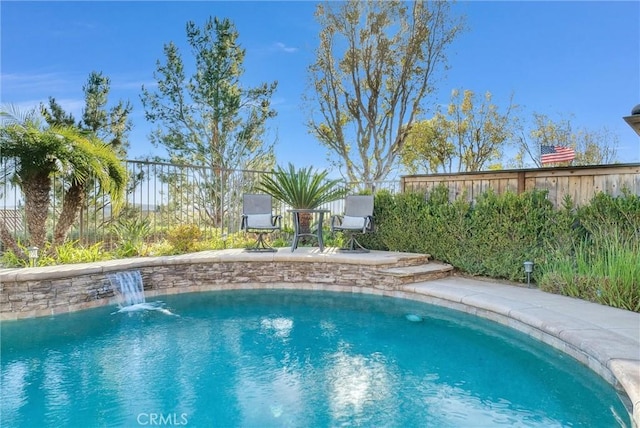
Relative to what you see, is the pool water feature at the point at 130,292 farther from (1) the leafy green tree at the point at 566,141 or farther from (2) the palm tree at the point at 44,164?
(1) the leafy green tree at the point at 566,141

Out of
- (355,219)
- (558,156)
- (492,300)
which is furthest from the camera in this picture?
(558,156)

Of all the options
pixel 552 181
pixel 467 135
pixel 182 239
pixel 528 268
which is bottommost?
pixel 528 268

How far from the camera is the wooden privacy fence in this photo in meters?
5.18

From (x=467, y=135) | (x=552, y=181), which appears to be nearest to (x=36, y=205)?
(x=552, y=181)

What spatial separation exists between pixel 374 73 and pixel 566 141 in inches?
377

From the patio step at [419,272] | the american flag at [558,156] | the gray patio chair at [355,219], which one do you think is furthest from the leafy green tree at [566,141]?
the patio step at [419,272]

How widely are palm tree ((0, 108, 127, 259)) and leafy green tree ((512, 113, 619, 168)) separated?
1693 centimetres

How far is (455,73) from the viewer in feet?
51.3

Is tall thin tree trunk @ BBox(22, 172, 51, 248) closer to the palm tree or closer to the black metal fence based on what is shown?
the palm tree

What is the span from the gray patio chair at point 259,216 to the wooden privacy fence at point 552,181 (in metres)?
2.65

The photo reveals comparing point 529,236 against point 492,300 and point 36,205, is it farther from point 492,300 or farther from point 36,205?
point 36,205

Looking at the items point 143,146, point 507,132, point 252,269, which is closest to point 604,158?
point 507,132

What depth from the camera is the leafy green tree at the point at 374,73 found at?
580 inches

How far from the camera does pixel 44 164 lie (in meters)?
5.41
